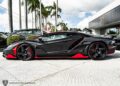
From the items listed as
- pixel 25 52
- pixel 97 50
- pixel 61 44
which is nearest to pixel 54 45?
pixel 61 44

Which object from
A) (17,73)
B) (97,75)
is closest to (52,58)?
(17,73)

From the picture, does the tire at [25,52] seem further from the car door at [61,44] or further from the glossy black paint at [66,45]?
the car door at [61,44]

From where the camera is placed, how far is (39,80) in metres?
4.68

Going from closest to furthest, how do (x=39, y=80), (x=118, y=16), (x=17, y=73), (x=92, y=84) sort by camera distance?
(x=92, y=84) → (x=39, y=80) → (x=17, y=73) → (x=118, y=16)

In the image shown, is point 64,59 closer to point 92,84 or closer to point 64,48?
point 64,48

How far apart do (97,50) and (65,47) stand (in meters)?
1.07

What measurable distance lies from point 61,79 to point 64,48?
267 centimetres

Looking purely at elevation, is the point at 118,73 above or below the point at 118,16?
below

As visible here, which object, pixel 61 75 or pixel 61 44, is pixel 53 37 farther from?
pixel 61 75

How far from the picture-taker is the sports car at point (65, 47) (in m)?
7.21

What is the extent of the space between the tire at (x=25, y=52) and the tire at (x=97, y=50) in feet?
6.47

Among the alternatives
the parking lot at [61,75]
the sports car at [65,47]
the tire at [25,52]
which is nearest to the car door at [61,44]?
the sports car at [65,47]

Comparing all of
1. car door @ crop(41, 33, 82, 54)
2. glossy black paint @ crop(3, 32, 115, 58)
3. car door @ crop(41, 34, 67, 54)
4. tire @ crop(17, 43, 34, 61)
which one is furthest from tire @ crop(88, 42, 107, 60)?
tire @ crop(17, 43, 34, 61)

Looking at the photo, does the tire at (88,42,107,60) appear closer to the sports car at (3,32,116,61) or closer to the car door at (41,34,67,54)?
the sports car at (3,32,116,61)
